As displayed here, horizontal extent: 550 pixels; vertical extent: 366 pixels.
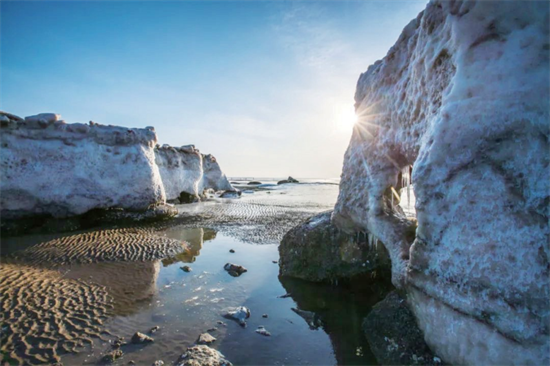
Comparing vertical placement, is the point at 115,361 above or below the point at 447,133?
below

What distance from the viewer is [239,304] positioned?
553 centimetres

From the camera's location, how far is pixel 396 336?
371 cm

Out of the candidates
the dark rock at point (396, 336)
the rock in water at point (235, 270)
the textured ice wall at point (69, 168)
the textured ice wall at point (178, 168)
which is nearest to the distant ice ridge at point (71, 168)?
the textured ice wall at point (69, 168)

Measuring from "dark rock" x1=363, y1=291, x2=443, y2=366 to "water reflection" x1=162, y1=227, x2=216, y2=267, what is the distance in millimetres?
5900

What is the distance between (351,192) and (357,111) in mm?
2264

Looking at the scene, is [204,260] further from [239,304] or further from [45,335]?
[45,335]

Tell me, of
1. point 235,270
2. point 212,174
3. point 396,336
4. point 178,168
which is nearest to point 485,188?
point 396,336

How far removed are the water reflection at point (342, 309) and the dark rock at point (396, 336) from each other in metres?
0.24

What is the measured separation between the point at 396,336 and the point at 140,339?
154 inches

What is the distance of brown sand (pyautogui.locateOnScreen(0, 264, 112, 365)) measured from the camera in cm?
397

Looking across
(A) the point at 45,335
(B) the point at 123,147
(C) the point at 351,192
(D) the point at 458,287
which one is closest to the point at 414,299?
(D) the point at 458,287

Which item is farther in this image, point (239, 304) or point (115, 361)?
point (239, 304)

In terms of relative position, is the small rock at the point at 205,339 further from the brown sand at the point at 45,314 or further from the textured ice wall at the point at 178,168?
the textured ice wall at the point at 178,168

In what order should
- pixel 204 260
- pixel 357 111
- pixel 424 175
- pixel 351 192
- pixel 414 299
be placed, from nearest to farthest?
pixel 424 175 → pixel 414 299 → pixel 351 192 → pixel 357 111 → pixel 204 260
